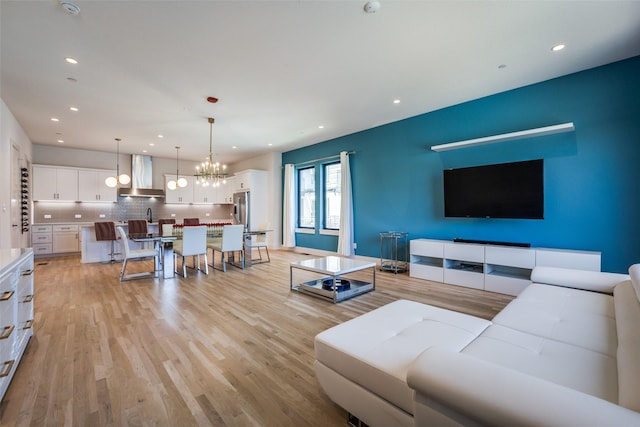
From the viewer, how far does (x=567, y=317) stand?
69.4 inches

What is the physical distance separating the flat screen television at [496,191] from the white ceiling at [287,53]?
117 centimetres

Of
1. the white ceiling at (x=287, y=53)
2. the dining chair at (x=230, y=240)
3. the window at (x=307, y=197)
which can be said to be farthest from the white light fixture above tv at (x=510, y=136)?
the dining chair at (x=230, y=240)

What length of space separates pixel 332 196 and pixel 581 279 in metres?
5.01

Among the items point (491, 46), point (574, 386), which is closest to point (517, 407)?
point (574, 386)

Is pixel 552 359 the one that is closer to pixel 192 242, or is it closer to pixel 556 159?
pixel 556 159

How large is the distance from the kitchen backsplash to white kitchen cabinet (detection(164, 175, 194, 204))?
34 cm

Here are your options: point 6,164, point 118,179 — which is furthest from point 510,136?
point 118,179

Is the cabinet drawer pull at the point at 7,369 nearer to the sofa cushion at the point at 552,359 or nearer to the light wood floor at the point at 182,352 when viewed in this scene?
the light wood floor at the point at 182,352

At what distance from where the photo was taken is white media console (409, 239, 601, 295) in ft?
10.6

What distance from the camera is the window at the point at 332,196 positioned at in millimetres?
6727

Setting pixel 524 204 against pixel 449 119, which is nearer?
pixel 524 204

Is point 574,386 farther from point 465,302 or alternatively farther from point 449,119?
point 449,119

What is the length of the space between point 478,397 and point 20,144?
8.07 meters

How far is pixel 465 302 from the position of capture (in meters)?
3.35
